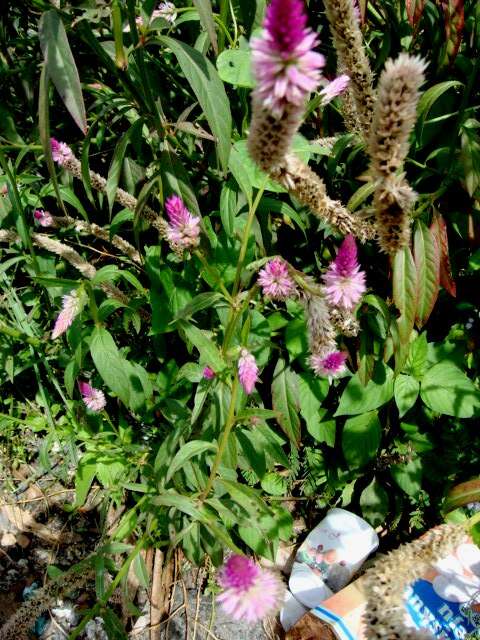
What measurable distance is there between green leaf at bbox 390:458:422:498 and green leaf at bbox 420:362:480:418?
0.30 meters

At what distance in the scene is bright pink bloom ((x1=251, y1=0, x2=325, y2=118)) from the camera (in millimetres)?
672

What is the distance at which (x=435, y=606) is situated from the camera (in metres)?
1.67

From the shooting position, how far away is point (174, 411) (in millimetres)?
1720

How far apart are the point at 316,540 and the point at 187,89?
1817 mm

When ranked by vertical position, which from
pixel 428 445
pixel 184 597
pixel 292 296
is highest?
pixel 292 296

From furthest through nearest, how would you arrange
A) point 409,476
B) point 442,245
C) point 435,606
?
point 409,476
point 435,606
point 442,245

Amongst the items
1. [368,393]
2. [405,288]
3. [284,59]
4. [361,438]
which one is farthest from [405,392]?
[284,59]

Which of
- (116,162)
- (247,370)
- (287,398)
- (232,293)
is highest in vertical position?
(116,162)

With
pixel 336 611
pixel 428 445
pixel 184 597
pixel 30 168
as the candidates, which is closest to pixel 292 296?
pixel 428 445

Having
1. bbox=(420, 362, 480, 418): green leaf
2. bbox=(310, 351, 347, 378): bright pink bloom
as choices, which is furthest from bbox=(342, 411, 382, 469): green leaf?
bbox=(310, 351, 347, 378): bright pink bloom

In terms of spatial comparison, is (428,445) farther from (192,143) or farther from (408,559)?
(192,143)

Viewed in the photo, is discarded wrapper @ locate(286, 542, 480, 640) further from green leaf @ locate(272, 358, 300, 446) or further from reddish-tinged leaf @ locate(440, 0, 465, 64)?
reddish-tinged leaf @ locate(440, 0, 465, 64)

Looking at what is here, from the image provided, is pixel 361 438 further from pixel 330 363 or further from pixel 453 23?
pixel 453 23

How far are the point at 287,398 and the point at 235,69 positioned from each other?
1.05 m
